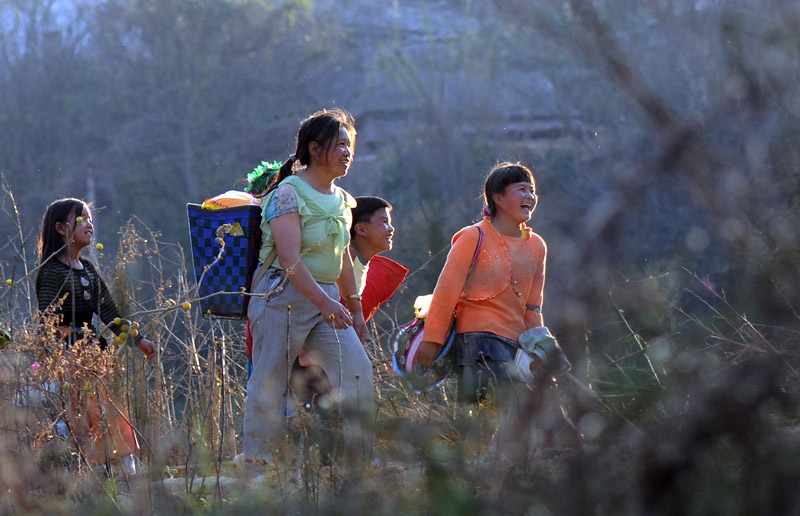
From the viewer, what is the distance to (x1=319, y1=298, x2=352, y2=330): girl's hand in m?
3.66

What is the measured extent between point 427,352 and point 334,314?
48cm

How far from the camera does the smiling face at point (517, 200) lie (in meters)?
4.06

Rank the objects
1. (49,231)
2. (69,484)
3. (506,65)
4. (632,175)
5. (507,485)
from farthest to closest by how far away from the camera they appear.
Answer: (506,65) < (49,231) < (69,484) < (507,485) < (632,175)

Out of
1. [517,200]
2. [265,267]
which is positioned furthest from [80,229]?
[517,200]

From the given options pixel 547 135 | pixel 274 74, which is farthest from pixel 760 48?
pixel 274 74

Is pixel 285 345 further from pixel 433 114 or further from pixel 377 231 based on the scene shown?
pixel 433 114

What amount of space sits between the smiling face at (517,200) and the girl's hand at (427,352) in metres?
0.63

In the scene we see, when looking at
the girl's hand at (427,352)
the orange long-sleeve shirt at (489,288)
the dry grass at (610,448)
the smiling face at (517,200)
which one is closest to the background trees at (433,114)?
the dry grass at (610,448)

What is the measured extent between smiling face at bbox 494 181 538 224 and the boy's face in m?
0.69

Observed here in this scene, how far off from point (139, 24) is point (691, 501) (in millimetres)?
32531

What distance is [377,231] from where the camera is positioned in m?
4.61

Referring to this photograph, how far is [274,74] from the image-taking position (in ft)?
100

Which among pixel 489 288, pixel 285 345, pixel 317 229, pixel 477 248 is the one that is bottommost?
pixel 285 345

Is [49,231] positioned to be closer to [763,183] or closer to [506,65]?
[763,183]
